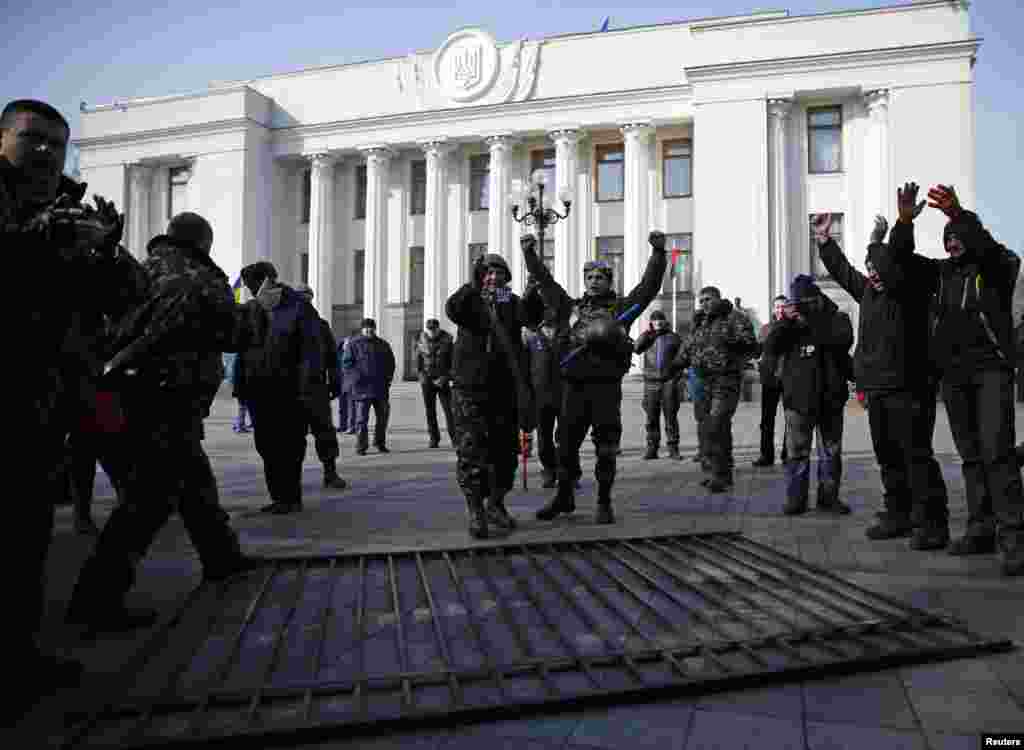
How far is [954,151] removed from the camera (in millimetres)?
26812

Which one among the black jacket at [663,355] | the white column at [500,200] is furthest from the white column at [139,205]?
the black jacket at [663,355]

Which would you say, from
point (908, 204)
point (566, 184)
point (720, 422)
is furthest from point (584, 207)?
point (908, 204)

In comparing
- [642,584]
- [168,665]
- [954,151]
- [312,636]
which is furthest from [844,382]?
[954,151]

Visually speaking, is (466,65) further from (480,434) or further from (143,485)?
(143,485)

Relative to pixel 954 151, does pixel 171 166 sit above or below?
above

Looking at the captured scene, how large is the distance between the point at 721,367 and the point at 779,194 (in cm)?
2308

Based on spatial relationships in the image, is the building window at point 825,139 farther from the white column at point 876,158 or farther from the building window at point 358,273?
the building window at point 358,273

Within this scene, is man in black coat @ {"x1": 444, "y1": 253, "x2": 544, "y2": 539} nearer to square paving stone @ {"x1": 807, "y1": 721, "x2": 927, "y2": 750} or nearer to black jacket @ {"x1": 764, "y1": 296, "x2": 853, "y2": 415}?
black jacket @ {"x1": 764, "y1": 296, "x2": 853, "y2": 415}

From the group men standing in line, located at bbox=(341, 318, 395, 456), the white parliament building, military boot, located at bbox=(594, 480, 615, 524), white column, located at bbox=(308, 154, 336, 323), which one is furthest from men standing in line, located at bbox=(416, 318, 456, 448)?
white column, located at bbox=(308, 154, 336, 323)

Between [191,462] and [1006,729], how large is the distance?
137 inches

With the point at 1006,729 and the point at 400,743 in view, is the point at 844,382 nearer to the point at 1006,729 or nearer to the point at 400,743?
the point at 1006,729

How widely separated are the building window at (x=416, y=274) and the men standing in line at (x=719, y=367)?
27421 millimetres

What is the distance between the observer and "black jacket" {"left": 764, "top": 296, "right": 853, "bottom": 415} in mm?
6223

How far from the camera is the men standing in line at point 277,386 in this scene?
20.8 feet
